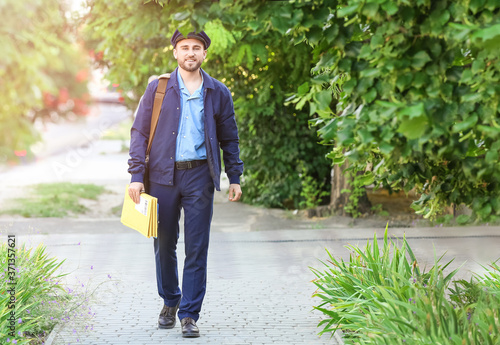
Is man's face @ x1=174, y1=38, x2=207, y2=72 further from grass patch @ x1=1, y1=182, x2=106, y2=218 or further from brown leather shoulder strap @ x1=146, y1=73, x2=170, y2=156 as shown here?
grass patch @ x1=1, y1=182, x2=106, y2=218

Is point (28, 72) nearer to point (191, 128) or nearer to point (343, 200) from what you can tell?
point (191, 128)

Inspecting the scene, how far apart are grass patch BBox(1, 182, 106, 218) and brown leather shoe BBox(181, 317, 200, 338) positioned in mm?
7075

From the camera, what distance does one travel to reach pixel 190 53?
5.05 m

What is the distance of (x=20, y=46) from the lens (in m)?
3.61

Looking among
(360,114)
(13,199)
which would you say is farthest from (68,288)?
(13,199)

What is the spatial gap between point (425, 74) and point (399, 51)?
0.51 feet

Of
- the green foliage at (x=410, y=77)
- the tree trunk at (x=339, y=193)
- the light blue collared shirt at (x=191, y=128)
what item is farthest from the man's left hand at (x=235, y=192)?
the tree trunk at (x=339, y=193)

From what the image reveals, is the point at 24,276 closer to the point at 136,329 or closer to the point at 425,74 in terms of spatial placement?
the point at 136,329

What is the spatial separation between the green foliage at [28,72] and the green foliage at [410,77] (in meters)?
1.20

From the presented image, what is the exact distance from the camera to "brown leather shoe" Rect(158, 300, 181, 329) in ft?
17.2

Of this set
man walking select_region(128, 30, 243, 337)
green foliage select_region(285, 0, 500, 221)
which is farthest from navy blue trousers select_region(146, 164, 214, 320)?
green foliage select_region(285, 0, 500, 221)

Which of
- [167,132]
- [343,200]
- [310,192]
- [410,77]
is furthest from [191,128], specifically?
[310,192]

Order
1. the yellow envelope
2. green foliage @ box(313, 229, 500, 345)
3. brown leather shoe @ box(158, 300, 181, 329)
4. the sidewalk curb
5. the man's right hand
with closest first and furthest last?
green foliage @ box(313, 229, 500, 345)
the sidewalk curb
the yellow envelope
the man's right hand
brown leather shoe @ box(158, 300, 181, 329)

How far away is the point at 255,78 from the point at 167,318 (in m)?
6.98
